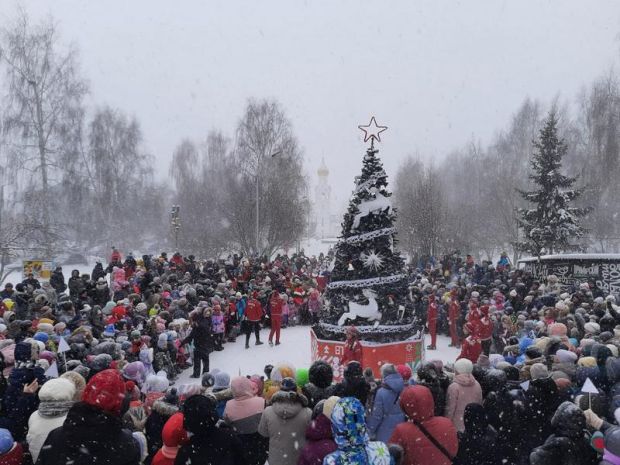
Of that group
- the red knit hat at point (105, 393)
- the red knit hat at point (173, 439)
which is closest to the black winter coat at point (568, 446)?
the red knit hat at point (173, 439)

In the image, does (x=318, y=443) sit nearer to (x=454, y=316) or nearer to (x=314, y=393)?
(x=314, y=393)

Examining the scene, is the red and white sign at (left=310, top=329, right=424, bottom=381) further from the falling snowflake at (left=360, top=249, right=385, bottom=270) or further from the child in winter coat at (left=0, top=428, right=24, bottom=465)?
the child in winter coat at (left=0, top=428, right=24, bottom=465)

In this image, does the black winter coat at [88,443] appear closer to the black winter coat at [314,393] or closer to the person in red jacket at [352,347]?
the black winter coat at [314,393]

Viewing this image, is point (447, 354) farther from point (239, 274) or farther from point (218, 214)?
point (218, 214)

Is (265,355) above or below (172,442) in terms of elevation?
below

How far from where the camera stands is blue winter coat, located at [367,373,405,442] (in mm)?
4652

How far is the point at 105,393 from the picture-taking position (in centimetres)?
291

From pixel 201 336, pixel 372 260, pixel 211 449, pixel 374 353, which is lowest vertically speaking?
pixel 374 353

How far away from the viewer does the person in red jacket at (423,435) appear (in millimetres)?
3320

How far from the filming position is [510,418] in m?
4.33

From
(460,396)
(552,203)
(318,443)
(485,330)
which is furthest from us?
(552,203)

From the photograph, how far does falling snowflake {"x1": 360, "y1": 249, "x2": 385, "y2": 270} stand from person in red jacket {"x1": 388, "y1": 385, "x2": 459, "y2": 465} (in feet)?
23.9

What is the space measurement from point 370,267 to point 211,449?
7807 millimetres

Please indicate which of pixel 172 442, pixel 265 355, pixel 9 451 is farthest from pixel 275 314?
pixel 9 451
